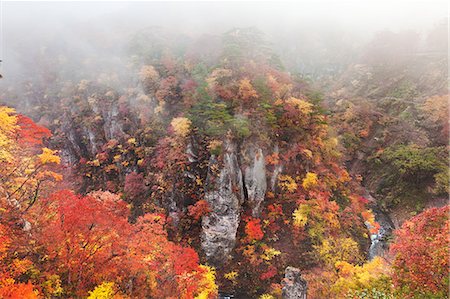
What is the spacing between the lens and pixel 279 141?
2848cm

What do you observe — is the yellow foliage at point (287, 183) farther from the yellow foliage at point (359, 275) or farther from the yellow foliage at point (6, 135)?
the yellow foliage at point (6, 135)

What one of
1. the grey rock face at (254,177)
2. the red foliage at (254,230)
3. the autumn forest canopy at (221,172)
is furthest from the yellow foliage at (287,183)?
the red foliage at (254,230)

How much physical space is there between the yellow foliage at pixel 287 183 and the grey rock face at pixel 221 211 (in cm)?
487

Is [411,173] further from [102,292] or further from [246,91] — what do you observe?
[102,292]

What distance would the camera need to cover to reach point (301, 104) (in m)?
26.9

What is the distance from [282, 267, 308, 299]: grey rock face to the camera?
19.3m

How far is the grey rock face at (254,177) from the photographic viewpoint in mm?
26609

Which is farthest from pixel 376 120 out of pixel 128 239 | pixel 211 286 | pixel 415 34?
pixel 128 239

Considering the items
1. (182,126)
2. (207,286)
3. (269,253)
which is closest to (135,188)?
(182,126)

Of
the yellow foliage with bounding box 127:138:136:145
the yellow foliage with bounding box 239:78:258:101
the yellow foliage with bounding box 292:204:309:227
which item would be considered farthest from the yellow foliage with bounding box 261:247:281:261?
the yellow foliage with bounding box 127:138:136:145

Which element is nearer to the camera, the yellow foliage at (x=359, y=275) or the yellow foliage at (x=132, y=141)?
the yellow foliage at (x=359, y=275)

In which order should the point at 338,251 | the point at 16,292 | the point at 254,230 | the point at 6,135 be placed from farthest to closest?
1. the point at 254,230
2. the point at 338,251
3. the point at 6,135
4. the point at 16,292

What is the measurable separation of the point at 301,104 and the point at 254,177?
8.52 m

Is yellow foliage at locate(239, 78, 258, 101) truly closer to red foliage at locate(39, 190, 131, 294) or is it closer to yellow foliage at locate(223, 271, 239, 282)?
yellow foliage at locate(223, 271, 239, 282)
